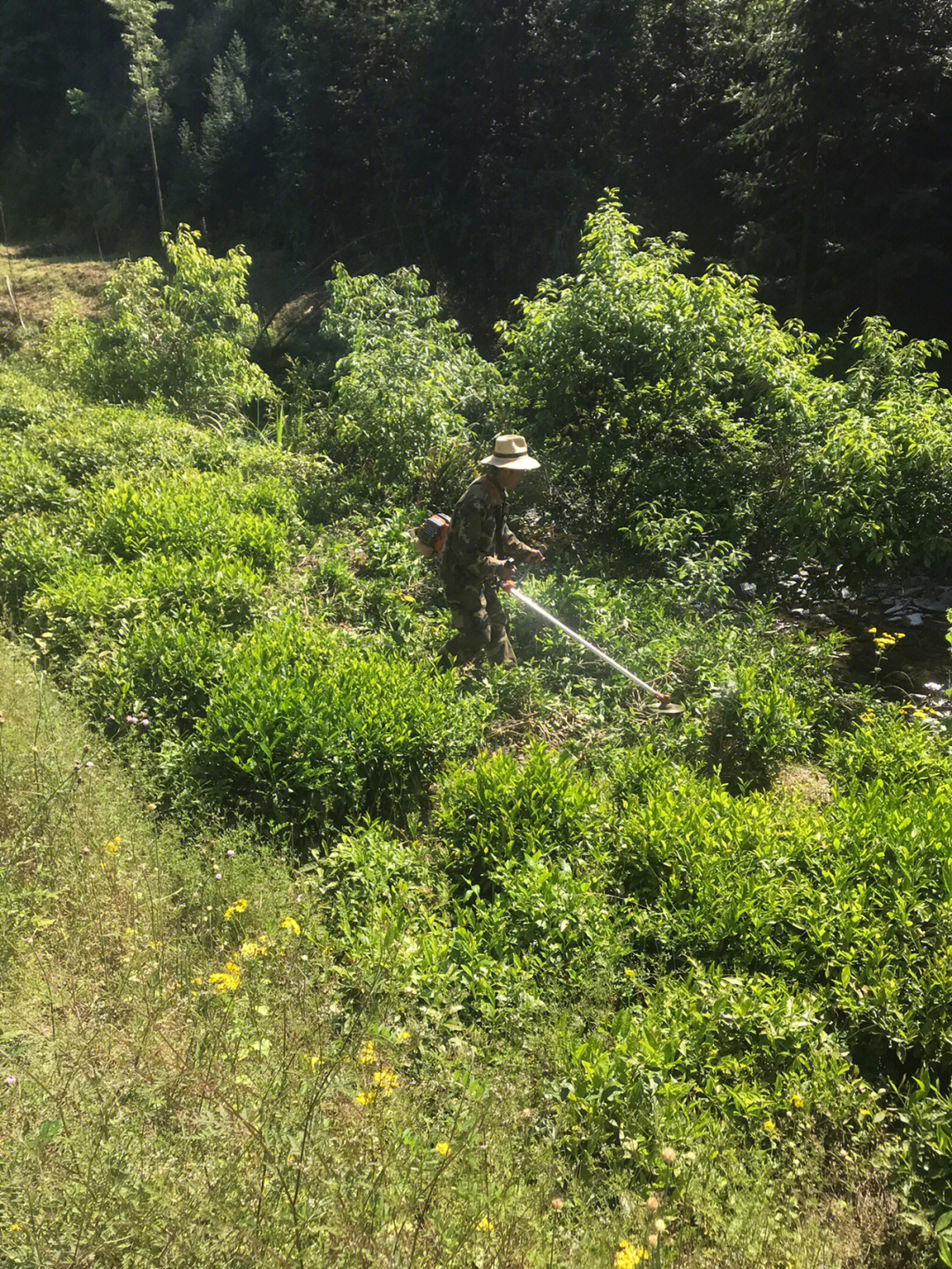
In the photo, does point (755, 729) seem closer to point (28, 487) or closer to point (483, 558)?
point (483, 558)

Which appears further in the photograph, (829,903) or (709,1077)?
(829,903)

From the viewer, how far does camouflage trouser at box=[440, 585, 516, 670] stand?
18.2 feet

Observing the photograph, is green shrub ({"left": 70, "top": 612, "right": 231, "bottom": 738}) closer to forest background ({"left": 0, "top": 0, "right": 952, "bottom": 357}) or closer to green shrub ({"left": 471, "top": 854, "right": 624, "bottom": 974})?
green shrub ({"left": 471, "top": 854, "right": 624, "bottom": 974})

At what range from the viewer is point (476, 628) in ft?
18.4

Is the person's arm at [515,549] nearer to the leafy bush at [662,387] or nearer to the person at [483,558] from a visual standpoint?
the person at [483,558]

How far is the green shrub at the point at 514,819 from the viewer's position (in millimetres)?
3889

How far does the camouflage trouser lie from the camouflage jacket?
0.08m

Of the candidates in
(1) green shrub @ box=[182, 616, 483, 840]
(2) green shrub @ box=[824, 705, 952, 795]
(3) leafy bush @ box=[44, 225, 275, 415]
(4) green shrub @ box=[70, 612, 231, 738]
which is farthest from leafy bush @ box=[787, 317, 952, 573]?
(3) leafy bush @ box=[44, 225, 275, 415]

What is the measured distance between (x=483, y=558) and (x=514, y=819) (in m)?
1.98

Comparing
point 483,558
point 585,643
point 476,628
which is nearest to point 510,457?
point 483,558

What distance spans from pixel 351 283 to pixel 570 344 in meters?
3.25

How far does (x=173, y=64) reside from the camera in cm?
2603

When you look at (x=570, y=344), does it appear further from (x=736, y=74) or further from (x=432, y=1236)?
(x=736, y=74)

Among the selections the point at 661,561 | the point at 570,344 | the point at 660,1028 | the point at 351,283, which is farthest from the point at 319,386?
the point at 660,1028
